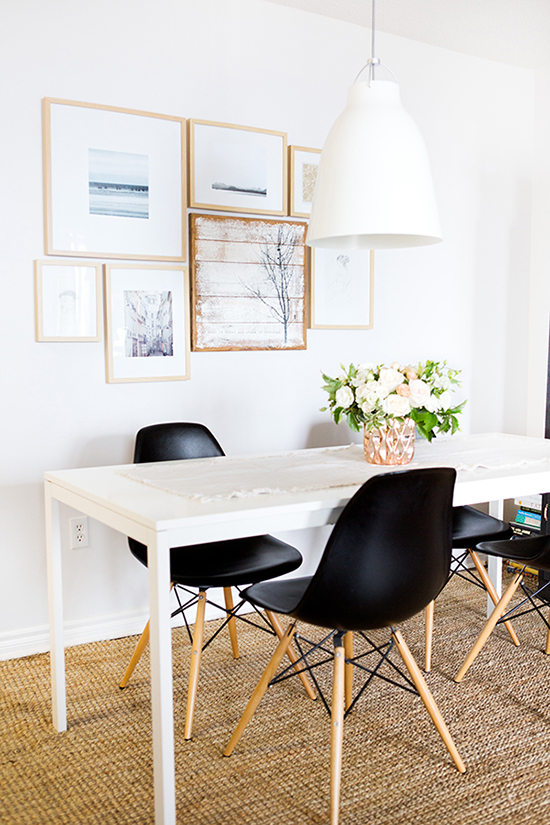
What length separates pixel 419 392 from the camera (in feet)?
7.22

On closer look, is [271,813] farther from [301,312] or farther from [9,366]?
[301,312]

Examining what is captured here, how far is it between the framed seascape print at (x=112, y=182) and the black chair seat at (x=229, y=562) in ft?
3.72

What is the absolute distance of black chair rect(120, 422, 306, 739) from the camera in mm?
2180

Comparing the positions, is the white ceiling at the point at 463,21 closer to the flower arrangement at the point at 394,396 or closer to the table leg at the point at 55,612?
the flower arrangement at the point at 394,396

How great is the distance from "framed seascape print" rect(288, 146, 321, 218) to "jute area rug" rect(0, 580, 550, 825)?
71.0 inches

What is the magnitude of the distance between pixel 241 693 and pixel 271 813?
612 mm

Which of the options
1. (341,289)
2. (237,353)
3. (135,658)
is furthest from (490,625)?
(341,289)

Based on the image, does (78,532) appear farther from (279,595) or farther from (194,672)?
(279,595)

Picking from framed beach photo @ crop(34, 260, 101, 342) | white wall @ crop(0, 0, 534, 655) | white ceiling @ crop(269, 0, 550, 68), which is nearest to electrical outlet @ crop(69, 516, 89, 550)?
white wall @ crop(0, 0, 534, 655)

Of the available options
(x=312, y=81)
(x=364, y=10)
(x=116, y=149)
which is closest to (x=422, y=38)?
(x=364, y=10)

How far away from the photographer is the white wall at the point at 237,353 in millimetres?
2617

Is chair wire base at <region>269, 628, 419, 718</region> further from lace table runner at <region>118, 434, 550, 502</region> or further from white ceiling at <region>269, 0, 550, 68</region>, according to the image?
white ceiling at <region>269, 0, 550, 68</region>

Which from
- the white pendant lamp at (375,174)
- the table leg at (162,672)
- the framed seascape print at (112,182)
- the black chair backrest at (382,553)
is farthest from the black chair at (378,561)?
the framed seascape print at (112,182)

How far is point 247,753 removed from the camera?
203 cm
